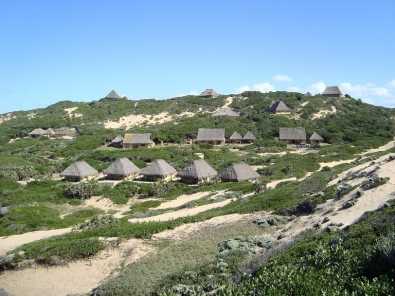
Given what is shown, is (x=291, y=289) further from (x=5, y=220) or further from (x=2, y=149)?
(x=2, y=149)

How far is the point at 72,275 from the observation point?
770 inches

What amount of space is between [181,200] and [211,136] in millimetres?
27980

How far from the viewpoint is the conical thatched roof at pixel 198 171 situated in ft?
129

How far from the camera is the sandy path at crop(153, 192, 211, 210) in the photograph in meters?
33.2

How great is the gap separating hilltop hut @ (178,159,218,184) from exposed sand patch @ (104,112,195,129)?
38.3m

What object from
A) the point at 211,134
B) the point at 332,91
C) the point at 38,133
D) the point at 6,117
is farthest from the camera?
the point at 6,117

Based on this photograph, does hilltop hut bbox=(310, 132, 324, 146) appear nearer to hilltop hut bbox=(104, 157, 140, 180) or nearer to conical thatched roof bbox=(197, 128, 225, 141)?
conical thatched roof bbox=(197, 128, 225, 141)

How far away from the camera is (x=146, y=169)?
42.0m

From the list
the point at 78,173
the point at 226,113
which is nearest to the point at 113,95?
the point at 226,113

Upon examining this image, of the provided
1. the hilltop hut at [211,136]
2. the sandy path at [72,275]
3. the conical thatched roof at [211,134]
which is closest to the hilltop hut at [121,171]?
the hilltop hut at [211,136]

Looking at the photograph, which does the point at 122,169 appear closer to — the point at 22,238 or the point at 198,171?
the point at 198,171

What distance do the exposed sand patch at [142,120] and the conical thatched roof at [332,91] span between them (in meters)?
23.7

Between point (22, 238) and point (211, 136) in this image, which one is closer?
point (22, 238)

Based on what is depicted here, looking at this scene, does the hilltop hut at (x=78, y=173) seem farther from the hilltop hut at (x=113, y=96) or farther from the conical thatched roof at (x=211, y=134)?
the hilltop hut at (x=113, y=96)
